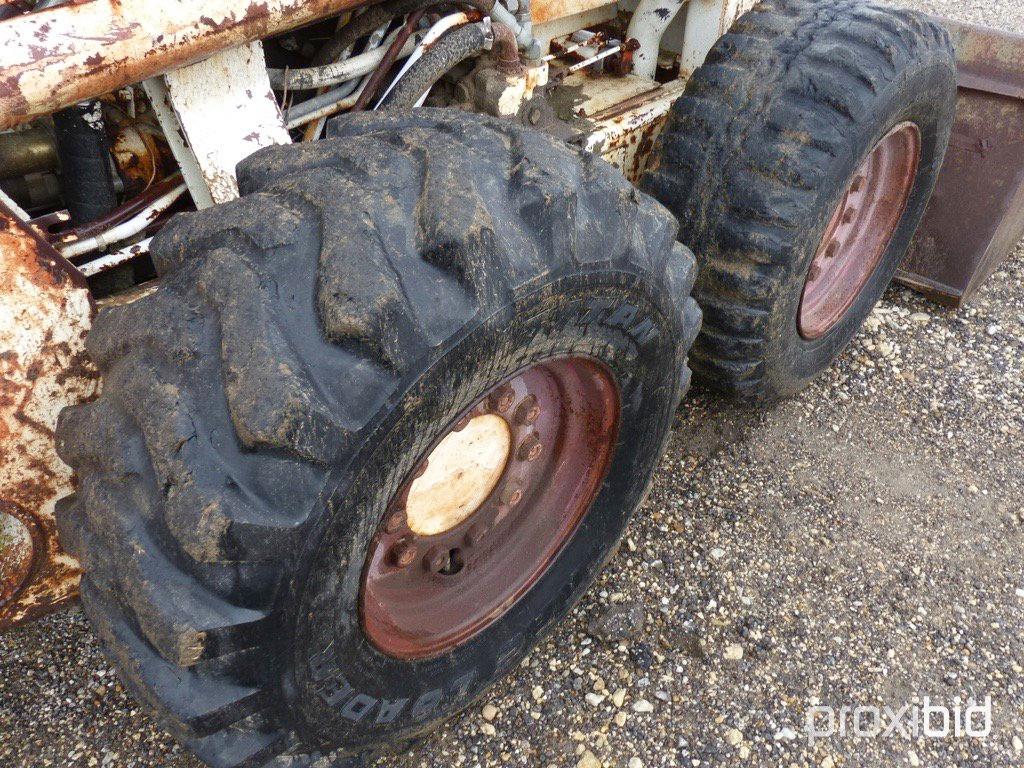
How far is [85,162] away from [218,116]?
0.76ft

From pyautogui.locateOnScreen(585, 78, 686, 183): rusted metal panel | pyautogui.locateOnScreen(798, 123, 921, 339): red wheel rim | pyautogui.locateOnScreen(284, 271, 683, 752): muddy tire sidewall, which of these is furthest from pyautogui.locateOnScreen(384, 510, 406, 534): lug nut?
pyautogui.locateOnScreen(798, 123, 921, 339): red wheel rim

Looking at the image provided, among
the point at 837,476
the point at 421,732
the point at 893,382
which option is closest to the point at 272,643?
the point at 421,732

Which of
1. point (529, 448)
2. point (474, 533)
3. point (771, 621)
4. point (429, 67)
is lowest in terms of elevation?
point (771, 621)

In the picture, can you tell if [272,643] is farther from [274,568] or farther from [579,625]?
[579,625]

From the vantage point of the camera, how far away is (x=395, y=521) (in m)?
1.53

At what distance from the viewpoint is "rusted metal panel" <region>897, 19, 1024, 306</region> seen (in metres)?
A: 2.72

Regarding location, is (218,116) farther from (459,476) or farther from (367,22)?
(459,476)

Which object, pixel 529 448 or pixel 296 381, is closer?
pixel 296 381

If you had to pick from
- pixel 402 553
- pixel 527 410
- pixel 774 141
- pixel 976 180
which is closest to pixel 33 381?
pixel 402 553

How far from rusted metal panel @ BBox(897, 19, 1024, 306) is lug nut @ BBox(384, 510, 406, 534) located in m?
2.32

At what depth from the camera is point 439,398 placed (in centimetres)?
125

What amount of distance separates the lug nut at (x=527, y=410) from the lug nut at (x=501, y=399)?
0.04 metres

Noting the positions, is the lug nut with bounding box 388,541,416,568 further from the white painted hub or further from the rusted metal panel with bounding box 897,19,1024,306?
the rusted metal panel with bounding box 897,19,1024,306

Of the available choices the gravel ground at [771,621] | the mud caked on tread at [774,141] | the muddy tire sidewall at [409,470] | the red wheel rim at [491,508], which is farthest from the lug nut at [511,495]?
the mud caked on tread at [774,141]
